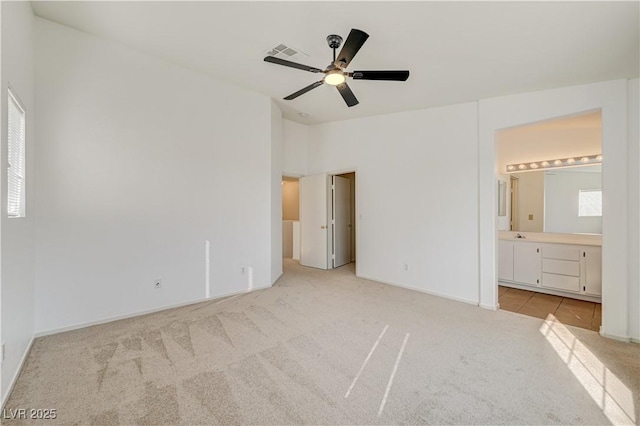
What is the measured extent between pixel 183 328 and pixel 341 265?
3.82 meters

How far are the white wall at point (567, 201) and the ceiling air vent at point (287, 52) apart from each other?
14.8ft

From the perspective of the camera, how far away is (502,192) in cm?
488

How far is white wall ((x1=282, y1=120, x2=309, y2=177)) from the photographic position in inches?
213

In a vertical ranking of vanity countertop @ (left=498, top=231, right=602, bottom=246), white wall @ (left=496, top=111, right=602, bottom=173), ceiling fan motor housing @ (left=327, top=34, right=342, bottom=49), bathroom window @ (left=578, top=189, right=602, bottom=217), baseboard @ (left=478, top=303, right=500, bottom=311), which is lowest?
baseboard @ (left=478, top=303, right=500, bottom=311)

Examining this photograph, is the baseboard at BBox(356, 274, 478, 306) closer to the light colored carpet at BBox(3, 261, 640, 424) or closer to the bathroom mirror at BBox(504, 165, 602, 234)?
the light colored carpet at BBox(3, 261, 640, 424)

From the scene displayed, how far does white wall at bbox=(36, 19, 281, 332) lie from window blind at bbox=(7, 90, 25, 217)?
0.97ft

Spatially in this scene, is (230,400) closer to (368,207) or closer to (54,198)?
(54,198)

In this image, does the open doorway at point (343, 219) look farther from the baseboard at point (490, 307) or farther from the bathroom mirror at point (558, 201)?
the bathroom mirror at point (558, 201)

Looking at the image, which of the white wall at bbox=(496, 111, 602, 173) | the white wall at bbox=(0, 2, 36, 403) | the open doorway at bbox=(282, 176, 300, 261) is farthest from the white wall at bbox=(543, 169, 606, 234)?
the white wall at bbox=(0, 2, 36, 403)

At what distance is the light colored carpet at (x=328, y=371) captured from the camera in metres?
1.72

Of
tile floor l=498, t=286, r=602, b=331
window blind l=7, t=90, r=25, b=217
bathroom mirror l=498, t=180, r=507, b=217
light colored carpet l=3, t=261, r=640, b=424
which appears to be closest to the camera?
light colored carpet l=3, t=261, r=640, b=424

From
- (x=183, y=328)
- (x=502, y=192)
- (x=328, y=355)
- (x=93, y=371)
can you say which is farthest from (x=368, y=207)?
(x=93, y=371)

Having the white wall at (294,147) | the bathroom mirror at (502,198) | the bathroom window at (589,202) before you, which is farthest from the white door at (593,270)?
the white wall at (294,147)

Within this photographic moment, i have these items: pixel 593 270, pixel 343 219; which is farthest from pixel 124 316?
pixel 593 270
